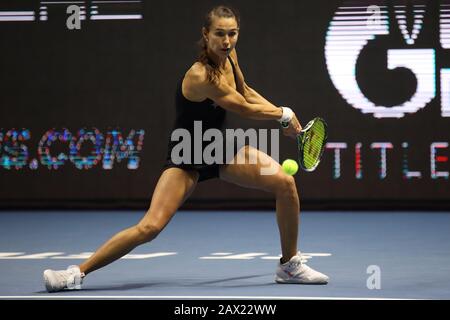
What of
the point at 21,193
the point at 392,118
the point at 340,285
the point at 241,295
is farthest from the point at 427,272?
the point at 21,193

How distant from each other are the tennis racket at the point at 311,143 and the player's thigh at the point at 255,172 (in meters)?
0.26

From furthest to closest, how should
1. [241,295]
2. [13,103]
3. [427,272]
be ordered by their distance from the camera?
[13,103]
[427,272]
[241,295]

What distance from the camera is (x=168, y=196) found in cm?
616

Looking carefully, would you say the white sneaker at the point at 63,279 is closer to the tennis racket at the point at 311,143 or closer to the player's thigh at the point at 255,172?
the player's thigh at the point at 255,172

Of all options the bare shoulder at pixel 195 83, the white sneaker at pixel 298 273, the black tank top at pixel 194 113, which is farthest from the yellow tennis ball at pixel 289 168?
the bare shoulder at pixel 195 83

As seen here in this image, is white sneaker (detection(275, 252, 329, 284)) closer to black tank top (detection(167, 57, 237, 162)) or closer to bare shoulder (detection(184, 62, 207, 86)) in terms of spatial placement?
black tank top (detection(167, 57, 237, 162))

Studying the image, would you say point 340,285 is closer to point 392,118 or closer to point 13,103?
point 392,118

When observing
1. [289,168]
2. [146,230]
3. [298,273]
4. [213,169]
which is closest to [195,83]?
[213,169]

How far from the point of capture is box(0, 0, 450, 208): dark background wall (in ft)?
37.6

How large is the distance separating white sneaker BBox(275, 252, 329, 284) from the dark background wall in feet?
16.4

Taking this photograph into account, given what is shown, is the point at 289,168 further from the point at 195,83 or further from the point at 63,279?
the point at 63,279

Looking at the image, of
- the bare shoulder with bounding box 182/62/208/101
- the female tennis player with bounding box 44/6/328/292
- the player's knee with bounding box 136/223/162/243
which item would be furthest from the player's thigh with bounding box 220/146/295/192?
the player's knee with bounding box 136/223/162/243

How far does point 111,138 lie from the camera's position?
11.8 meters

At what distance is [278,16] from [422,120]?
→ 1.90 meters
